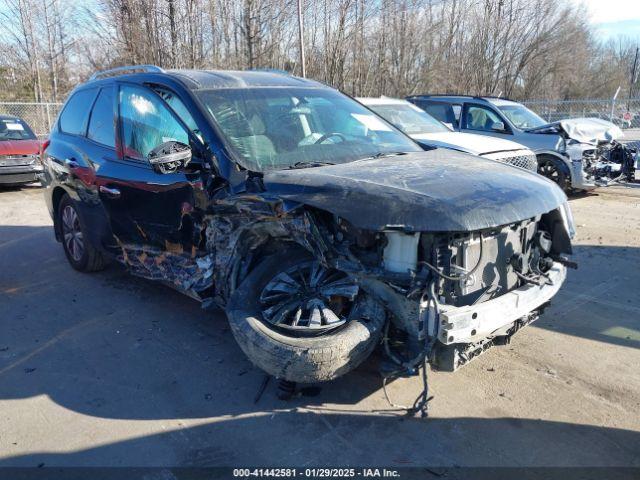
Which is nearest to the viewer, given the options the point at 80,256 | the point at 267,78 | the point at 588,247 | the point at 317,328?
the point at 317,328

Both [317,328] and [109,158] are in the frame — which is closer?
[317,328]

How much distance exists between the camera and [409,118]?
930 cm

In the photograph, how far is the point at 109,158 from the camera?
4.78m

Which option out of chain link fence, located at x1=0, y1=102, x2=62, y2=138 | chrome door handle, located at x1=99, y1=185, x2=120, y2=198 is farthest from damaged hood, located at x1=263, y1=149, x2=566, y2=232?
chain link fence, located at x1=0, y1=102, x2=62, y2=138

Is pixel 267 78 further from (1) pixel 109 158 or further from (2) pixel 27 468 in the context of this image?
(2) pixel 27 468

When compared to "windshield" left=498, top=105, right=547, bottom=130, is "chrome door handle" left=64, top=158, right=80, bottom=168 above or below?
below

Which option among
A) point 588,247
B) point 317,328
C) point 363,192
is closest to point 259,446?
point 317,328

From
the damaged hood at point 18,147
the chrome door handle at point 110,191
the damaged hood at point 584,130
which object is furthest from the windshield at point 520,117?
the damaged hood at point 18,147

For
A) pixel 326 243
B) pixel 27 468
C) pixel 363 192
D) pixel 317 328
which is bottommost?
pixel 27 468

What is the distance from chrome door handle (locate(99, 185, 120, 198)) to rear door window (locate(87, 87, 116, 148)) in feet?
1.26

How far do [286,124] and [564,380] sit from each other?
8.74 feet

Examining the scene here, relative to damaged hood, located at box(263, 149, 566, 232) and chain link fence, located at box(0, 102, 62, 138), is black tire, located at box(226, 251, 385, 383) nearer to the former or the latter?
damaged hood, located at box(263, 149, 566, 232)

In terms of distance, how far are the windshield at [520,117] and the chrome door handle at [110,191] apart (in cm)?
836

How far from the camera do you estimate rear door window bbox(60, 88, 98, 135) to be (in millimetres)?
5422
